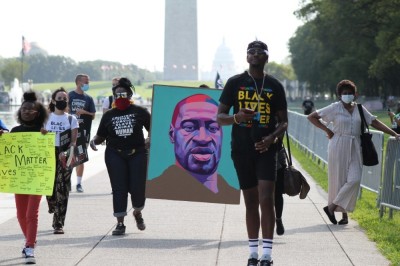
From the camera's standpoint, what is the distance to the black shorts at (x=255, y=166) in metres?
7.77

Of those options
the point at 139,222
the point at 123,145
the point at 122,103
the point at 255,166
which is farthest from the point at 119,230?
the point at 255,166

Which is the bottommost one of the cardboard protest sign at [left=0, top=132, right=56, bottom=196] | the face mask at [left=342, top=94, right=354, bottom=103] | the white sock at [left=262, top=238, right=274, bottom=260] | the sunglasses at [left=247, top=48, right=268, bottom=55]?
the white sock at [left=262, top=238, right=274, bottom=260]

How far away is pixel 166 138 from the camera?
11312mm

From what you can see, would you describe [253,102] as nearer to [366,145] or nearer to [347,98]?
[347,98]

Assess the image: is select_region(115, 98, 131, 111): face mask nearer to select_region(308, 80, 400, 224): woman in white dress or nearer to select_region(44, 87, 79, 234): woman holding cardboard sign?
select_region(44, 87, 79, 234): woman holding cardboard sign

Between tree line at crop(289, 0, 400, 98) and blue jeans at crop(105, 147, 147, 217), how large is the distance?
46.0m

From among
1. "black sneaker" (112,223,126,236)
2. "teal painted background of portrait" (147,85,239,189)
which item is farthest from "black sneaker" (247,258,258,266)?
"teal painted background of portrait" (147,85,239,189)

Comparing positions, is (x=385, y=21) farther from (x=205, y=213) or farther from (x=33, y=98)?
(x=33, y=98)

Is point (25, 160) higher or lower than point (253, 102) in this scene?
lower

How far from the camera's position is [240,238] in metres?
10.2

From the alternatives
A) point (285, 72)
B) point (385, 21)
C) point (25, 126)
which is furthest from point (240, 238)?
point (285, 72)

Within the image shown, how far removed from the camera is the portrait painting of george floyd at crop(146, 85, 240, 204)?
11.1 meters

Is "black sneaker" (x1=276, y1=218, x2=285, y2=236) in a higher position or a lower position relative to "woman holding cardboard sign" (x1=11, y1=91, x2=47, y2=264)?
lower

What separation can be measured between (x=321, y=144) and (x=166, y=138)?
10.7 meters
